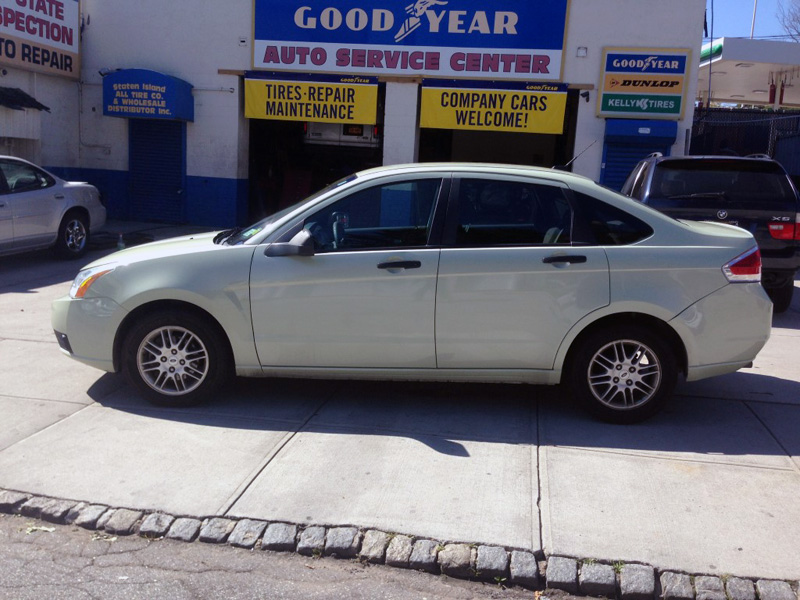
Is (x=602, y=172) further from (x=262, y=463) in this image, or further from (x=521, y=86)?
(x=262, y=463)

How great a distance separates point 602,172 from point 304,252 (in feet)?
38.2

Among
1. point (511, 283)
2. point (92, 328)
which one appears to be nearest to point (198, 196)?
point (92, 328)

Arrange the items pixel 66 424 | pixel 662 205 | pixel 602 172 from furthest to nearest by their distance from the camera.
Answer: pixel 602 172 → pixel 662 205 → pixel 66 424

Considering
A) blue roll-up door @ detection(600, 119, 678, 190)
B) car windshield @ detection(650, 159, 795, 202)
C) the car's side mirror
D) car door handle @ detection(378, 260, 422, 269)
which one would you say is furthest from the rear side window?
blue roll-up door @ detection(600, 119, 678, 190)

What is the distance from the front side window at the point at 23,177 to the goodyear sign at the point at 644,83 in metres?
10.1

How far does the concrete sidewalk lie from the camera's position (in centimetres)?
404

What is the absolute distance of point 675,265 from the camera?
5293mm

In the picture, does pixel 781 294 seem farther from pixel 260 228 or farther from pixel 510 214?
pixel 260 228

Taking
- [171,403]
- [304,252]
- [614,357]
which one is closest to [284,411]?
[171,403]

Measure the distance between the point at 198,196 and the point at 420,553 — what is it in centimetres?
1466

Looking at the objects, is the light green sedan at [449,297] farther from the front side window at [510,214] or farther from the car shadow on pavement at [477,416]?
the car shadow on pavement at [477,416]

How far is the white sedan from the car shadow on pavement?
5794mm

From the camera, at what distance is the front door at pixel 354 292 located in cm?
533

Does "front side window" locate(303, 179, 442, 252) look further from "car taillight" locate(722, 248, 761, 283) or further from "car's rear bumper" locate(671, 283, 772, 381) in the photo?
"car taillight" locate(722, 248, 761, 283)
